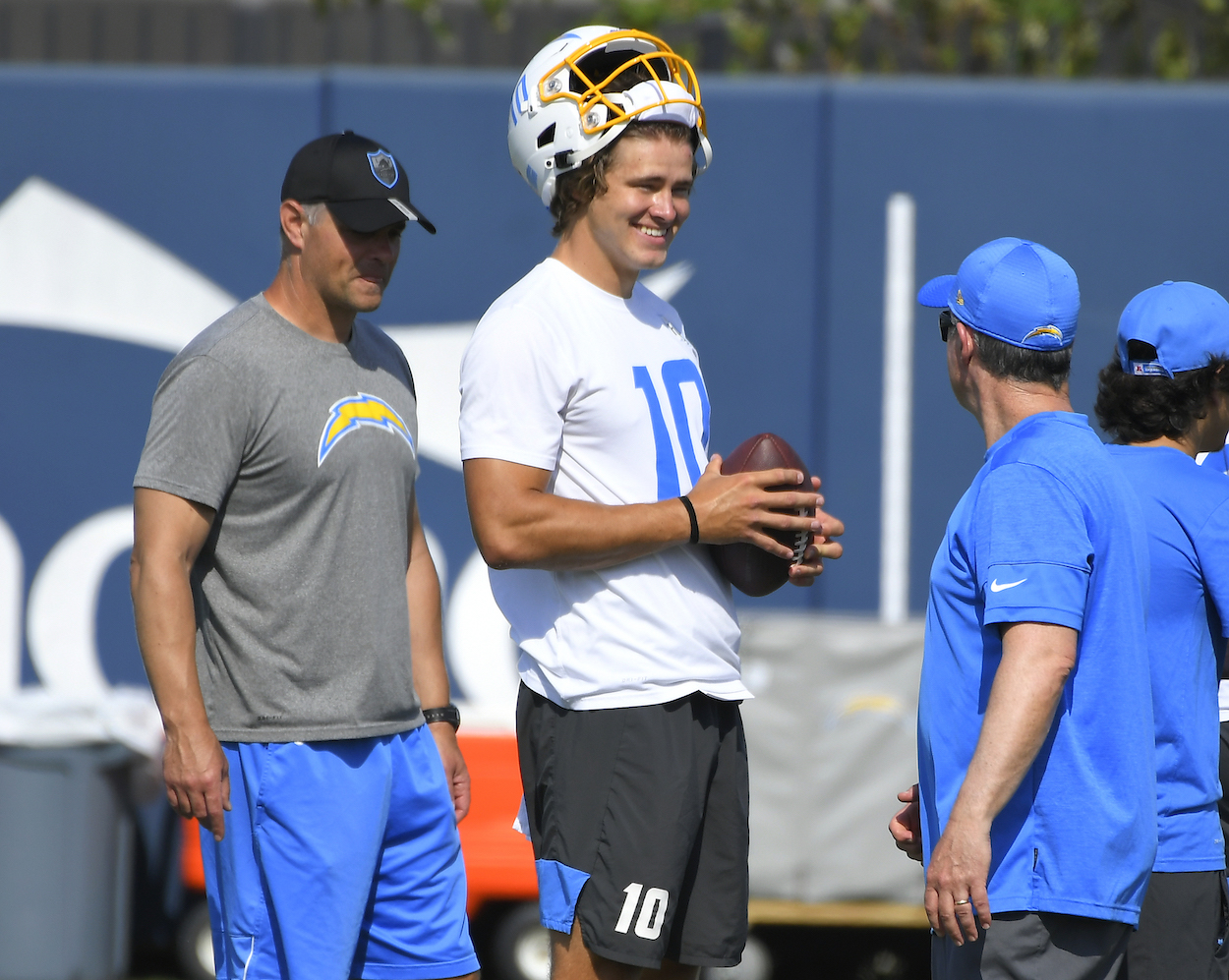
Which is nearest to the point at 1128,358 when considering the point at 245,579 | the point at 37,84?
the point at 245,579

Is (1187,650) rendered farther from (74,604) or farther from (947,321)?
(74,604)

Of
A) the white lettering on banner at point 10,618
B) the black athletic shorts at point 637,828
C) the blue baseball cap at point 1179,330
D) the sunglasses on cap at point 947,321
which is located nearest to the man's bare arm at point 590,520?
the black athletic shorts at point 637,828

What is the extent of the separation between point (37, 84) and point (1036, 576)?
19.3 ft

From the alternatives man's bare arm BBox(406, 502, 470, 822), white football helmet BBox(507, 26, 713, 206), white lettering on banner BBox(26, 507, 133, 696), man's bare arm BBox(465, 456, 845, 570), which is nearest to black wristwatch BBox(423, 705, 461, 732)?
man's bare arm BBox(406, 502, 470, 822)

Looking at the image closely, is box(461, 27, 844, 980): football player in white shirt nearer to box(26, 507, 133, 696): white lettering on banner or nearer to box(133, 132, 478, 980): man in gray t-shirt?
box(133, 132, 478, 980): man in gray t-shirt

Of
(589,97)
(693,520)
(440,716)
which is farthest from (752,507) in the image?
(440,716)

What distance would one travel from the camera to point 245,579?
9.68ft

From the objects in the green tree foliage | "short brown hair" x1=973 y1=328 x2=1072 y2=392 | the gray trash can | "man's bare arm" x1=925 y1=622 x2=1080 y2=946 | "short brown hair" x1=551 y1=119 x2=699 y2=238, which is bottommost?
the gray trash can

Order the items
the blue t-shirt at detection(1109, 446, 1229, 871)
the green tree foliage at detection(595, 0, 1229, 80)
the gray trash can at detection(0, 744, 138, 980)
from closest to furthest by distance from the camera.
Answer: the blue t-shirt at detection(1109, 446, 1229, 871)
the gray trash can at detection(0, 744, 138, 980)
the green tree foliage at detection(595, 0, 1229, 80)

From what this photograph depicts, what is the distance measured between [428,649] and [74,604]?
372 cm

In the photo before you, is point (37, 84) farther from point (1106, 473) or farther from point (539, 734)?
point (1106, 473)

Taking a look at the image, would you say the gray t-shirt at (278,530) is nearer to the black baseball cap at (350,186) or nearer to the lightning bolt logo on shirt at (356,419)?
the lightning bolt logo on shirt at (356,419)

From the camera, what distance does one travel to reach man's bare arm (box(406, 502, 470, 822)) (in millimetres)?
3367

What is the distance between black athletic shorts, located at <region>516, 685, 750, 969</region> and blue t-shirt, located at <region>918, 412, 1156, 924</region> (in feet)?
1.60
